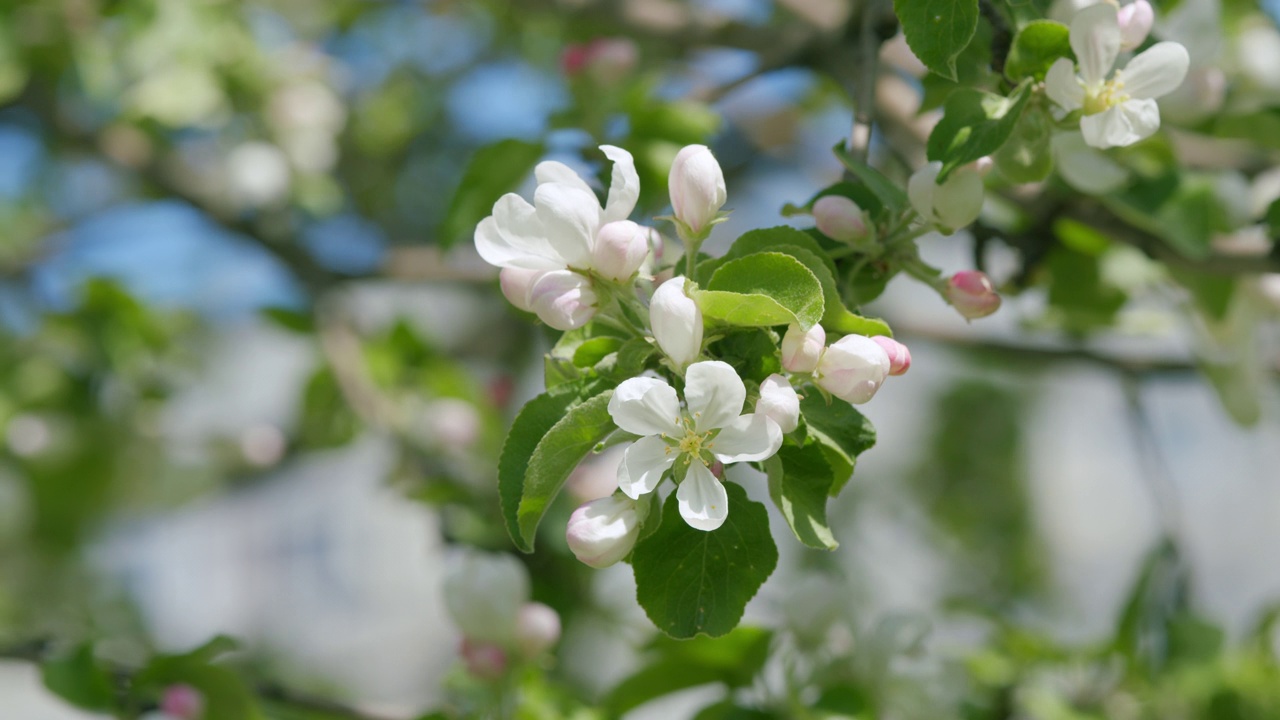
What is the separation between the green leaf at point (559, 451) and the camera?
1.97 feet

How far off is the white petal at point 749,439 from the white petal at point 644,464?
28 mm

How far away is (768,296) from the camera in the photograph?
1.92ft

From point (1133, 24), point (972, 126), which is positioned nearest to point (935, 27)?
point (972, 126)

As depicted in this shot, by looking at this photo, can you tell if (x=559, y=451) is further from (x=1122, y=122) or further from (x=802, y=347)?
(x=1122, y=122)

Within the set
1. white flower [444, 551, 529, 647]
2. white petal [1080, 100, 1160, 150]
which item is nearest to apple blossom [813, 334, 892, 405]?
white petal [1080, 100, 1160, 150]

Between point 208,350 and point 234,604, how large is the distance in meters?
1.39

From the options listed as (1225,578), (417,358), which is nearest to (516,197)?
(417,358)

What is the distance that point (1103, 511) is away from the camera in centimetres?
415

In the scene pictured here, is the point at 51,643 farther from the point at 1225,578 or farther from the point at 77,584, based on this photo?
the point at 1225,578

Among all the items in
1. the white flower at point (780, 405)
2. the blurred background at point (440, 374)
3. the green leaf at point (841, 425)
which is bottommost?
the blurred background at point (440, 374)

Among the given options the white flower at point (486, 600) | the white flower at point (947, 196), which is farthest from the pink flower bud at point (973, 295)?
the white flower at point (486, 600)

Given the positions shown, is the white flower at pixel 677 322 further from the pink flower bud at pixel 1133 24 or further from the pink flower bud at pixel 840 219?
the pink flower bud at pixel 1133 24

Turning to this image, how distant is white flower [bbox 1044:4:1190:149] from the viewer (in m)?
0.70

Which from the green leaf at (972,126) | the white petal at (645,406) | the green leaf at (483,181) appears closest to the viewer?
the white petal at (645,406)
